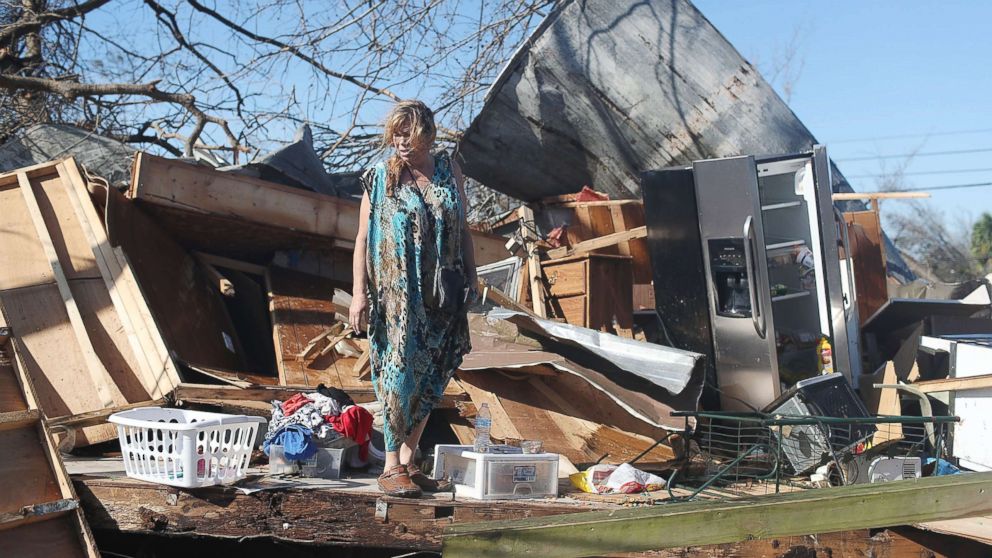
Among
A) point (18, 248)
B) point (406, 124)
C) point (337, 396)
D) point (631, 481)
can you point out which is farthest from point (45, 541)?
point (18, 248)

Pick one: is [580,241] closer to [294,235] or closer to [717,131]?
[717,131]

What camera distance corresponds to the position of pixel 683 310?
645 cm

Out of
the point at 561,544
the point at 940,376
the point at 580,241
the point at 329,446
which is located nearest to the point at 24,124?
the point at 580,241

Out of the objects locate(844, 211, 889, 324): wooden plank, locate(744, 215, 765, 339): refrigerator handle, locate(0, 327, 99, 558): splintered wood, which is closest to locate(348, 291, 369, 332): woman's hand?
locate(0, 327, 99, 558): splintered wood

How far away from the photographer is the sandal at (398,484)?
12.7ft

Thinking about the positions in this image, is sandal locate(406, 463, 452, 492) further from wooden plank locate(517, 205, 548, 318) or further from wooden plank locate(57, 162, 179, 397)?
wooden plank locate(517, 205, 548, 318)

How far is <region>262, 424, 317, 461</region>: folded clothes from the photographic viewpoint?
4.23 metres

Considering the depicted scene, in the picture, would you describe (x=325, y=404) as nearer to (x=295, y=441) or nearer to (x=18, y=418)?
(x=295, y=441)

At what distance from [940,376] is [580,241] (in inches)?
109

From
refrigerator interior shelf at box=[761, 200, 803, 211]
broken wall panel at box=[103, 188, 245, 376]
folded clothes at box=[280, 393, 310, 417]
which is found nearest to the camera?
folded clothes at box=[280, 393, 310, 417]

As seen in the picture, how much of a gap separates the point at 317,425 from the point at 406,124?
1447mm

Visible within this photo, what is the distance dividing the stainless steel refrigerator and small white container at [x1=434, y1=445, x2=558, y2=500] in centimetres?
243

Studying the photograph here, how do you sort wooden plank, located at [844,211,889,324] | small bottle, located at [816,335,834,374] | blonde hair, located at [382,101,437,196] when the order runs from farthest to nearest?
wooden plank, located at [844,211,889,324], small bottle, located at [816,335,834,374], blonde hair, located at [382,101,437,196]

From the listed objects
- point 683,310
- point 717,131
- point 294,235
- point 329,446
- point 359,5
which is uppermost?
point 359,5
